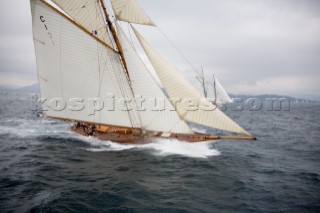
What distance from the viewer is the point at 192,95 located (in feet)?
60.6

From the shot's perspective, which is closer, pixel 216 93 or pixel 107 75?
pixel 107 75

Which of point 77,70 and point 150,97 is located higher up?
point 77,70

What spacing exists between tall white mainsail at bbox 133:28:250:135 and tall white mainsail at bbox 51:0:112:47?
535 cm

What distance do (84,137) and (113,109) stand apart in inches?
289

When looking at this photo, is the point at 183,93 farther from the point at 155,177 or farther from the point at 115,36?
the point at 115,36

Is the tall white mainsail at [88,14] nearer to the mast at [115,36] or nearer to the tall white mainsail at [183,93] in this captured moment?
the mast at [115,36]

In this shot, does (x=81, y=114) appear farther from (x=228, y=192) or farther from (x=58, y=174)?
(x=228, y=192)

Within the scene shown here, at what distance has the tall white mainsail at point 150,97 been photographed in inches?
765

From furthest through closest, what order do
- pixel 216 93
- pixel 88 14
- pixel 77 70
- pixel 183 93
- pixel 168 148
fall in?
1. pixel 216 93
2. pixel 77 70
3. pixel 88 14
4. pixel 168 148
5. pixel 183 93

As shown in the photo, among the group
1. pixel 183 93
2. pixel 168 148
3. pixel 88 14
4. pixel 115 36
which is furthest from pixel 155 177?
pixel 88 14

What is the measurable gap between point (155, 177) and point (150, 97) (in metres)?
7.21

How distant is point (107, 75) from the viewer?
2159 centimetres

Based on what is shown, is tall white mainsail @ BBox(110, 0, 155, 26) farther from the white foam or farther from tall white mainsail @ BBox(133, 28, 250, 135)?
the white foam

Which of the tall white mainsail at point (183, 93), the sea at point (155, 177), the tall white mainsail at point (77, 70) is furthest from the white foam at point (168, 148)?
the tall white mainsail at point (183, 93)
